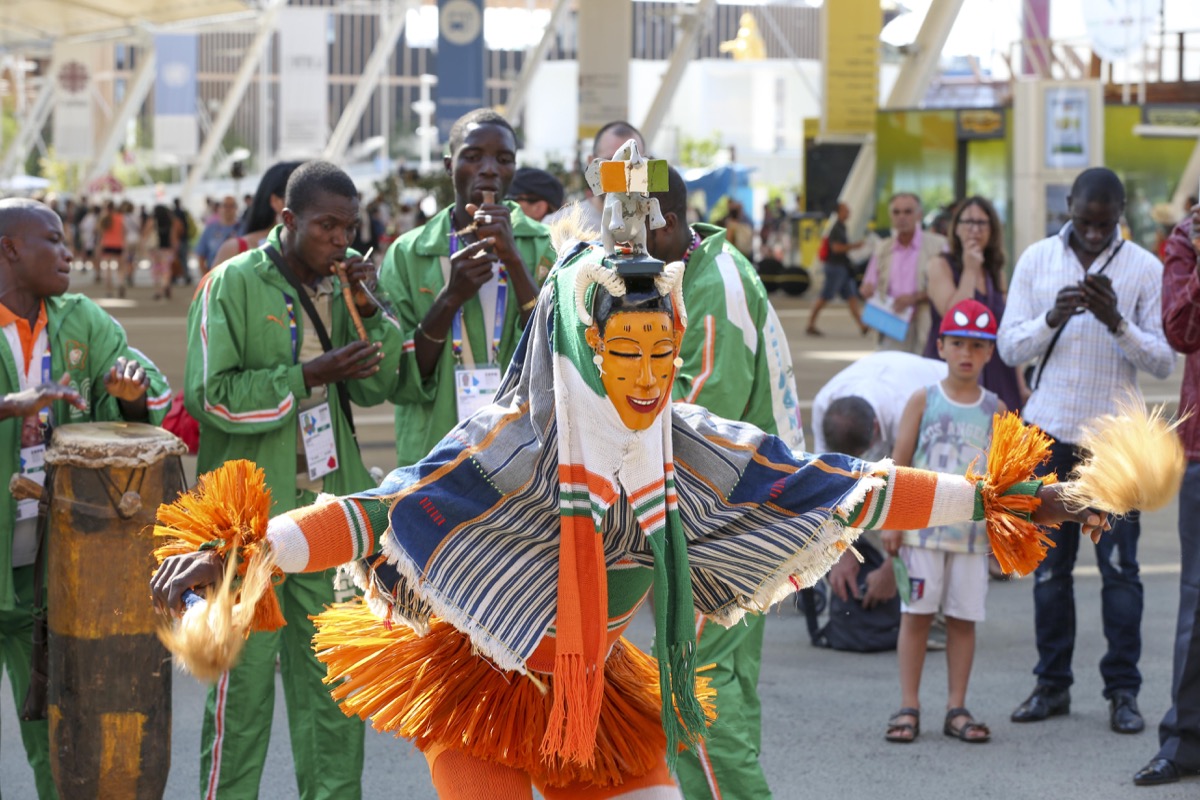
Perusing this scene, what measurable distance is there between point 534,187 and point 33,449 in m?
4.29

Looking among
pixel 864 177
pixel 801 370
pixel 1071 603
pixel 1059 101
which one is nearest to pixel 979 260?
pixel 1071 603

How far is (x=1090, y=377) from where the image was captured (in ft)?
20.7

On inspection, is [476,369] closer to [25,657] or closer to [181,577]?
[25,657]

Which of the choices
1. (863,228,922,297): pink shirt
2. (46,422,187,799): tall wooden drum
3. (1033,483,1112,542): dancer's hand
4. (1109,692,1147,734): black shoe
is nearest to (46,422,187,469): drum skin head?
(46,422,187,799): tall wooden drum

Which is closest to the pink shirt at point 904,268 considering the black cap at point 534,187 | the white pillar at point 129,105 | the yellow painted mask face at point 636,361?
the black cap at point 534,187

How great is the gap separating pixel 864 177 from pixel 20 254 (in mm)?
23776

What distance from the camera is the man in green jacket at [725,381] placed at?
4.39 metres

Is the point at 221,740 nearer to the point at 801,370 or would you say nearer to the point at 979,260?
→ the point at 979,260

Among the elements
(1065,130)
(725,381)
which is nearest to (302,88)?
(1065,130)

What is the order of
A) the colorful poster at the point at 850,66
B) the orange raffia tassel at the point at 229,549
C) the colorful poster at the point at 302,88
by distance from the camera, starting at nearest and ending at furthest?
the orange raffia tassel at the point at 229,549, the colorful poster at the point at 850,66, the colorful poster at the point at 302,88

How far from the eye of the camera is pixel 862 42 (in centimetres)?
2762

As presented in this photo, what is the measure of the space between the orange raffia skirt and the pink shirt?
6732 mm

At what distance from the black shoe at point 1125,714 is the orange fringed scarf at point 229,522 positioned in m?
4.02

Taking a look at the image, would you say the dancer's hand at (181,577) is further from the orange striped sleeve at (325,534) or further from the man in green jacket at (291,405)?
the man in green jacket at (291,405)
